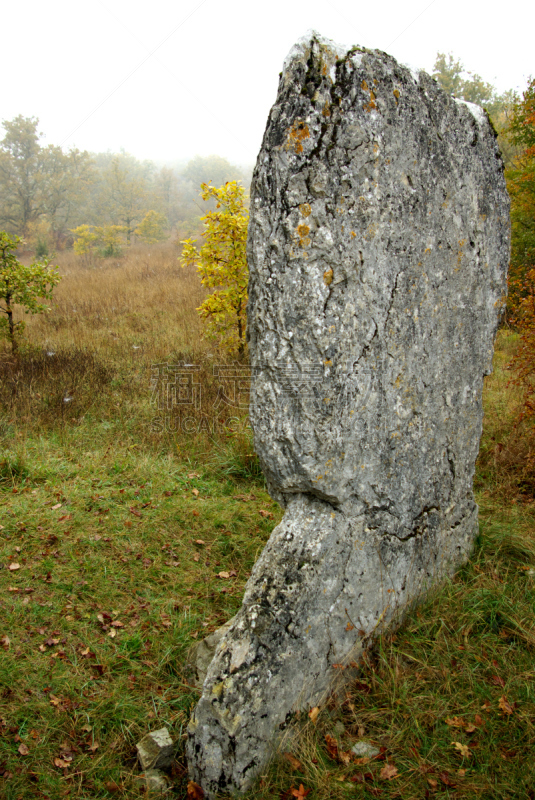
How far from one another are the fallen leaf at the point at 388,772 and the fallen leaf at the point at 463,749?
0.82 feet

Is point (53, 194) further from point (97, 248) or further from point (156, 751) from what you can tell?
point (156, 751)

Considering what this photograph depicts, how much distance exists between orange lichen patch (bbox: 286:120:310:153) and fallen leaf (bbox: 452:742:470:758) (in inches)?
93.7

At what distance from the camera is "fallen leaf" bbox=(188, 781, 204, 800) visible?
1.89m

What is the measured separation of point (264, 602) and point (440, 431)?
133 centimetres

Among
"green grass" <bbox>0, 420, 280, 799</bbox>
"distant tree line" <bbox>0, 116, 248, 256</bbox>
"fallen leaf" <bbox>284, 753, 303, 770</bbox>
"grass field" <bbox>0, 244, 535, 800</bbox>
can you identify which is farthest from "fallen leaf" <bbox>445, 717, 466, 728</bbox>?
"distant tree line" <bbox>0, 116, 248, 256</bbox>

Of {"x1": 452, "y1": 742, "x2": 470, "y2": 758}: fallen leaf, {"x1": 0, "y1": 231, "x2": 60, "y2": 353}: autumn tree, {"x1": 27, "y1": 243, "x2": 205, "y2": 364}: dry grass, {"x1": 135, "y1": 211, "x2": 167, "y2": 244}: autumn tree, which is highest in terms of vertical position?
{"x1": 135, "y1": 211, "x2": 167, "y2": 244}: autumn tree

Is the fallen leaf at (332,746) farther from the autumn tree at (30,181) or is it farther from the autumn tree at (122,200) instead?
the autumn tree at (30,181)

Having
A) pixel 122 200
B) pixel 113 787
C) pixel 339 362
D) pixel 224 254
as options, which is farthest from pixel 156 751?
pixel 122 200

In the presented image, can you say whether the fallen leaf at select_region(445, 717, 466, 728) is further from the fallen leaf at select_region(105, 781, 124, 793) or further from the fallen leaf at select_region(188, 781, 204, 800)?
the fallen leaf at select_region(105, 781, 124, 793)

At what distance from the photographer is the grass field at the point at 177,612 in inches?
75.0

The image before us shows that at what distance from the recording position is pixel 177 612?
291cm

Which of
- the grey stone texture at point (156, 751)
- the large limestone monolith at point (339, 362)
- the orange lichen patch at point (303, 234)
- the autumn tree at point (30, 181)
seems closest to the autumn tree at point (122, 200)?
the autumn tree at point (30, 181)

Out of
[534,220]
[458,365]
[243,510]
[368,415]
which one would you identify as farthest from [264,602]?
[534,220]

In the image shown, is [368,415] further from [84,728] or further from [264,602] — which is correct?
[84,728]
